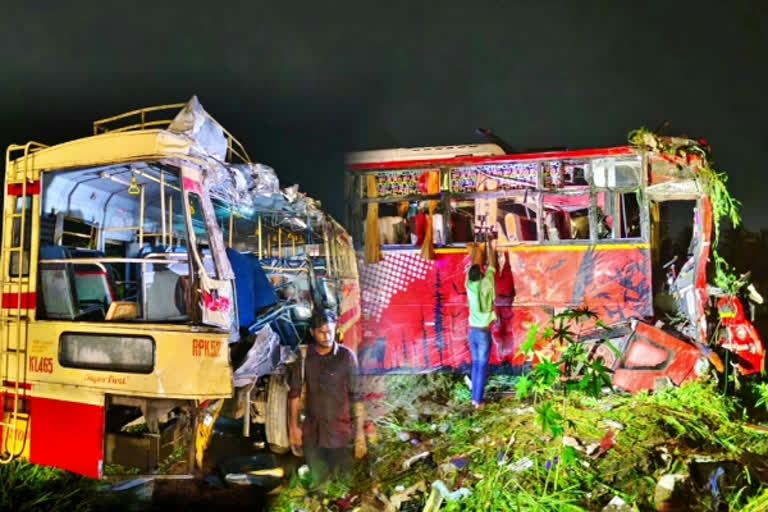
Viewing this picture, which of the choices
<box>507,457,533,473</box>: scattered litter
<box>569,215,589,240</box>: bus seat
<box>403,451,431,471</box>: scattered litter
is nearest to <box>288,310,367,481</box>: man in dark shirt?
<box>403,451,431,471</box>: scattered litter

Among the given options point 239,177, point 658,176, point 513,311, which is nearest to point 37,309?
point 239,177

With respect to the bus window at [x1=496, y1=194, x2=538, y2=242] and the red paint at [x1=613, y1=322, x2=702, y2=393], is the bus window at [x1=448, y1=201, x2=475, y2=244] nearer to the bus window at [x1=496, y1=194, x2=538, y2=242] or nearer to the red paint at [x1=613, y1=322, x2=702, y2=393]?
the bus window at [x1=496, y1=194, x2=538, y2=242]

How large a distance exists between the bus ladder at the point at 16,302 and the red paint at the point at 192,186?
1391 mm

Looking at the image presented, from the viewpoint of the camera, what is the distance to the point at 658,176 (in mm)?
5805

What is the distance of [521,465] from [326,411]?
1.81 meters

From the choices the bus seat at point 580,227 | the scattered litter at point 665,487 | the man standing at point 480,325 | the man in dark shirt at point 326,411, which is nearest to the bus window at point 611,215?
the bus seat at point 580,227

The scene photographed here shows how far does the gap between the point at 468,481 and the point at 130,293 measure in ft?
13.2

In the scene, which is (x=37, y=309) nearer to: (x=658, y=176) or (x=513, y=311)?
(x=513, y=311)

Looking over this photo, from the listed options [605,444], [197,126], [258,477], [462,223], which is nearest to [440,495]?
[605,444]

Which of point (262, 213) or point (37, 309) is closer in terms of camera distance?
point (37, 309)

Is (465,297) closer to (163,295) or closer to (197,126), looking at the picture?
(163,295)

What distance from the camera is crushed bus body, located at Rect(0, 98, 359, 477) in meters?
3.40

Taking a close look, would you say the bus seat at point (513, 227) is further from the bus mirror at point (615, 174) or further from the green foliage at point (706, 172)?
the green foliage at point (706, 172)

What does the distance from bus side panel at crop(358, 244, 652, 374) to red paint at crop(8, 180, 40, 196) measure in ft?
12.1
